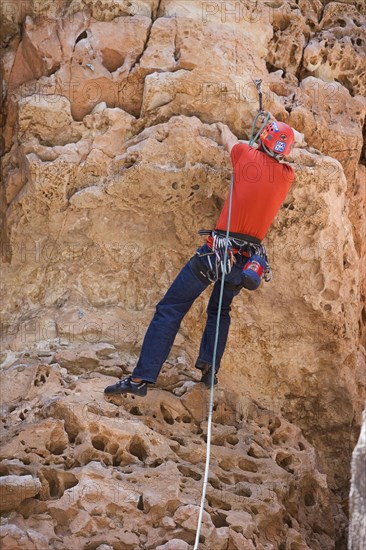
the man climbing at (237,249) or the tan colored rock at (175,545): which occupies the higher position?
the man climbing at (237,249)

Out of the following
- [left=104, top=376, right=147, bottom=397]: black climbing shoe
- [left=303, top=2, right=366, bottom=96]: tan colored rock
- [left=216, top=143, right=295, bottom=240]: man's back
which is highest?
[left=303, top=2, right=366, bottom=96]: tan colored rock

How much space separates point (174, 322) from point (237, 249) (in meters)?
0.69

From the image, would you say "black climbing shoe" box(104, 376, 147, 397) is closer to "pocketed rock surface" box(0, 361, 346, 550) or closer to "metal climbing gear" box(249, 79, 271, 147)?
"pocketed rock surface" box(0, 361, 346, 550)

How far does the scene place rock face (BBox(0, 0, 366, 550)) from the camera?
5.98m

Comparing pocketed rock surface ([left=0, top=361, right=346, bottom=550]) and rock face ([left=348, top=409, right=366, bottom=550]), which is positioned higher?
rock face ([left=348, top=409, right=366, bottom=550])

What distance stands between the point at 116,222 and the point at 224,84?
143 cm

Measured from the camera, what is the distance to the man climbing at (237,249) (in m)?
5.45

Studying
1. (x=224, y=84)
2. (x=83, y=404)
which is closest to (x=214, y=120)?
(x=224, y=84)

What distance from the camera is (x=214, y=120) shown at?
630 centimetres

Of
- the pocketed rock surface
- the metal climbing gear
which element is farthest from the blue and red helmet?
the pocketed rock surface

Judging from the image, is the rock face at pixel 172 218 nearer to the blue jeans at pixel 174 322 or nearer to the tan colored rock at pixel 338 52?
the tan colored rock at pixel 338 52

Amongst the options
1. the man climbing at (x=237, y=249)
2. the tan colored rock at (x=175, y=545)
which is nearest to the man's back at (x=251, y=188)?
the man climbing at (x=237, y=249)

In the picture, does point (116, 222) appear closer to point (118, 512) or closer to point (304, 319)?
point (304, 319)

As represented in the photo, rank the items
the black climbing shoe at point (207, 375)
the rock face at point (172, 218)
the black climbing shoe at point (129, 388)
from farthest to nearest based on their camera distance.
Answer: the rock face at point (172, 218)
the black climbing shoe at point (207, 375)
the black climbing shoe at point (129, 388)
